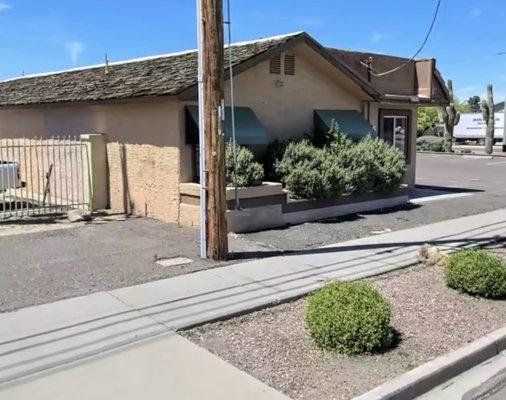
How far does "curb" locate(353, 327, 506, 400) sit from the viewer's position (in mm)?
4406

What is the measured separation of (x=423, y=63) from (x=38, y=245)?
13888 millimetres

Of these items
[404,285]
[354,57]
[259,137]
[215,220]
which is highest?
[354,57]

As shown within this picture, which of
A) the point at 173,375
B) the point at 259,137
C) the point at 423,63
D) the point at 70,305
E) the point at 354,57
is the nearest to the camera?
the point at 173,375

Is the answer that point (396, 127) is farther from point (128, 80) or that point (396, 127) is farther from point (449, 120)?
point (449, 120)

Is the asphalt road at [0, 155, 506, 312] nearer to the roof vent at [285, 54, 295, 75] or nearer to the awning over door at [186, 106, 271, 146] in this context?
the awning over door at [186, 106, 271, 146]

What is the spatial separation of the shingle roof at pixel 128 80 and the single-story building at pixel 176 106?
1.8 inches

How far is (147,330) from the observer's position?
5.58m

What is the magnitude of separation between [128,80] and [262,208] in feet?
15.4

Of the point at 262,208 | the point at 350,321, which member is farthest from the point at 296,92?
the point at 350,321

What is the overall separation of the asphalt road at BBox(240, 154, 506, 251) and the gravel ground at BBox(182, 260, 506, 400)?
10.3 feet

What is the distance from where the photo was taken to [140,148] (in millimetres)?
12117

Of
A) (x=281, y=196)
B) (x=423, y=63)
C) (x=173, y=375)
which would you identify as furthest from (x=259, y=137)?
(x=423, y=63)

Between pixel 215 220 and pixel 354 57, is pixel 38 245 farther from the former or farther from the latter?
pixel 354 57

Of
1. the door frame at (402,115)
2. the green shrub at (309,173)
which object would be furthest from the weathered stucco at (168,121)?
the door frame at (402,115)
